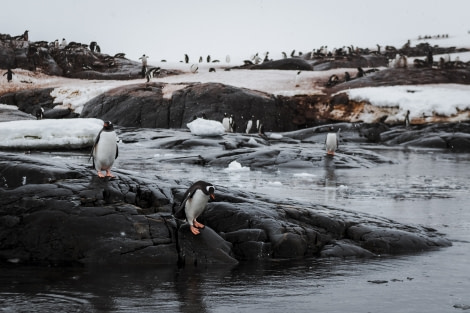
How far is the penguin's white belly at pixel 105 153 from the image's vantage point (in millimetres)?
8211

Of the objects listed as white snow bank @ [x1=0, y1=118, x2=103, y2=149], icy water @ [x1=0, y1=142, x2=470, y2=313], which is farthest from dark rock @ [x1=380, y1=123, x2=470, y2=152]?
icy water @ [x1=0, y1=142, x2=470, y2=313]

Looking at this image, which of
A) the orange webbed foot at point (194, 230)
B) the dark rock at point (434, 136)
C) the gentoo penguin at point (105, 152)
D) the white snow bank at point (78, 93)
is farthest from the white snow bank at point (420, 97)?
the orange webbed foot at point (194, 230)

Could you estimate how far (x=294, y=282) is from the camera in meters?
6.41

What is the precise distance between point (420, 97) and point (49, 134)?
21371 millimetres

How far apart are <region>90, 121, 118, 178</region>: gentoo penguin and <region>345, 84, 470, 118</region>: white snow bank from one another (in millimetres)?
27000

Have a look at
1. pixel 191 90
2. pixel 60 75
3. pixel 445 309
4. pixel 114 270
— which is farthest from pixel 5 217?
pixel 60 75

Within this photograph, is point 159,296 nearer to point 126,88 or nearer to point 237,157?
point 237,157

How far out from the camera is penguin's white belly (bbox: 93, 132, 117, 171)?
8211mm

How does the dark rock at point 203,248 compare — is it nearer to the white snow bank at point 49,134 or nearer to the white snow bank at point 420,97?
the white snow bank at point 49,134

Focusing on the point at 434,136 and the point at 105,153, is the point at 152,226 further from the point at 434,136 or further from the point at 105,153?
the point at 434,136

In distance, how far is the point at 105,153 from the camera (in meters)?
8.21

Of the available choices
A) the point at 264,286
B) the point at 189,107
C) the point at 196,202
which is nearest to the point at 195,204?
the point at 196,202

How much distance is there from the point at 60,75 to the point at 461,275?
4430 centimetres

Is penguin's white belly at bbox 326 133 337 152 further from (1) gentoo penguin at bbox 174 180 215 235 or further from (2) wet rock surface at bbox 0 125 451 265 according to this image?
(1) gentoo penguin at bbox 174 180 215 235
